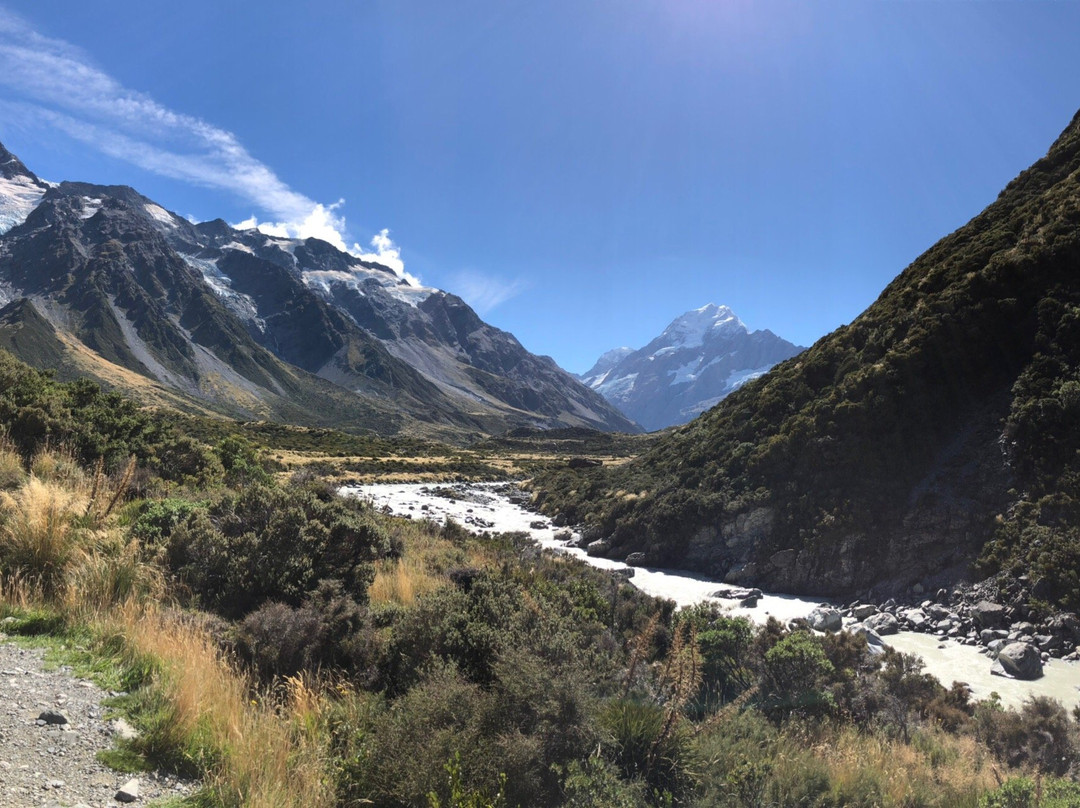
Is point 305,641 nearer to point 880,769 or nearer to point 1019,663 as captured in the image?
point 880,769

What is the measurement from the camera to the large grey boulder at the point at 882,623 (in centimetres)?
1391

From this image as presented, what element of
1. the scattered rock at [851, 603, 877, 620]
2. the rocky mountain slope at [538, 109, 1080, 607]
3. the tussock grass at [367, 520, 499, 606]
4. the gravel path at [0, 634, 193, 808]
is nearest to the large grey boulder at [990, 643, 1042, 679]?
the rocky mountain slope at [538, 109, 1080, 607]

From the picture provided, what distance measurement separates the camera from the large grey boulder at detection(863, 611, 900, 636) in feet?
45.6

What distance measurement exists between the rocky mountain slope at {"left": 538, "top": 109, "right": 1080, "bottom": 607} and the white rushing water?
1416 millimetres

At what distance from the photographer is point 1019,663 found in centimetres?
1115

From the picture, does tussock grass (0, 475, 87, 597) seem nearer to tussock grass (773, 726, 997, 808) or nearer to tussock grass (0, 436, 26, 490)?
tussock grass (0, 436, 26, 490)

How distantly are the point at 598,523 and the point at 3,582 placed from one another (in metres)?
24.0

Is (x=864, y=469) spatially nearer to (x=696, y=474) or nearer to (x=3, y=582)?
(x=696, y=474)

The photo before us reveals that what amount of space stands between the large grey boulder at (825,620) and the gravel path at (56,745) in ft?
49.1

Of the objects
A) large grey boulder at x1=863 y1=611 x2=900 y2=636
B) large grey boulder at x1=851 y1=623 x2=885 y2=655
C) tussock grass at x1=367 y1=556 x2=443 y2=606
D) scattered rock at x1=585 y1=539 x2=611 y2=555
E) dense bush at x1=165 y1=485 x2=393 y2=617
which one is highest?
dense bush at x1=165 y1=485 x2=393 y2=617

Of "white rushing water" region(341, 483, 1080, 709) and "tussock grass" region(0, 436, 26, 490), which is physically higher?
"tussock grass" region(0, 436, 26, 490)

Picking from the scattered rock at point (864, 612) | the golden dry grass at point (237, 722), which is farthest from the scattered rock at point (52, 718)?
the scattered rock at point (864, 612)

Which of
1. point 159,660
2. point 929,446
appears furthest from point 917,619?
point 159,660

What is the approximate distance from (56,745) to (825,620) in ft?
52.6
